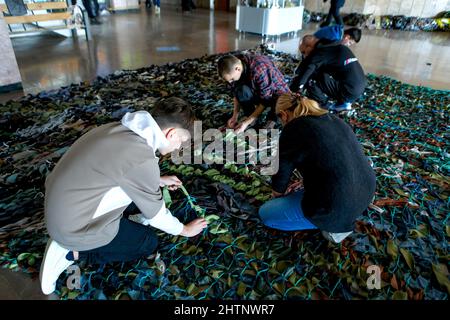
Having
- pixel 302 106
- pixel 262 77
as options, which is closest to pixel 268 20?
pixel 262 77

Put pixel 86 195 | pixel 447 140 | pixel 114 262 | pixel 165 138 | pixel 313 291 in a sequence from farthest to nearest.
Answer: pixel 447 140
pixel 114 262
pixel 313 291
pixel 165 138
pixel 86 195

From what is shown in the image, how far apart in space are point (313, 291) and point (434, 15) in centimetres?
1347

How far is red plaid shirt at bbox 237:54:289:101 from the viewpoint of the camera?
293 centimetres

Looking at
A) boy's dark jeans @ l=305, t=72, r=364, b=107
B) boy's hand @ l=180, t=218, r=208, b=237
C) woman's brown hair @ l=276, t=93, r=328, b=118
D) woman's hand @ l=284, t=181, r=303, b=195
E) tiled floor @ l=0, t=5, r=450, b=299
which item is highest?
woman's brown hair @ l=276, t=93, r=328, b=118

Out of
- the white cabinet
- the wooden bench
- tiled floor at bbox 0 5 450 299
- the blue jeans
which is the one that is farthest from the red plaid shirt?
the wooden bench

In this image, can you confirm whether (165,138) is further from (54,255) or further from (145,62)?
(145,62)

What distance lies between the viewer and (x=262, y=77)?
9.61ft

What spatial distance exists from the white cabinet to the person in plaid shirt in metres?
6.11

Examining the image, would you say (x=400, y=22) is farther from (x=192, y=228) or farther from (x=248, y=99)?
(x=192, y=228)

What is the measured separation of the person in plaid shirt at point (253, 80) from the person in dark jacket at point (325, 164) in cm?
118

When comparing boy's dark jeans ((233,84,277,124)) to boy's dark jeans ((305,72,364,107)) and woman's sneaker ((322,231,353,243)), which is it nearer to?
boy's dark jeans ((305,72,364,107))

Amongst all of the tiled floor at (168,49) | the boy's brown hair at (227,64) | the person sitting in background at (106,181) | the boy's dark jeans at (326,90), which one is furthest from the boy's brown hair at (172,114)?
the tiled floor at (168,49)
